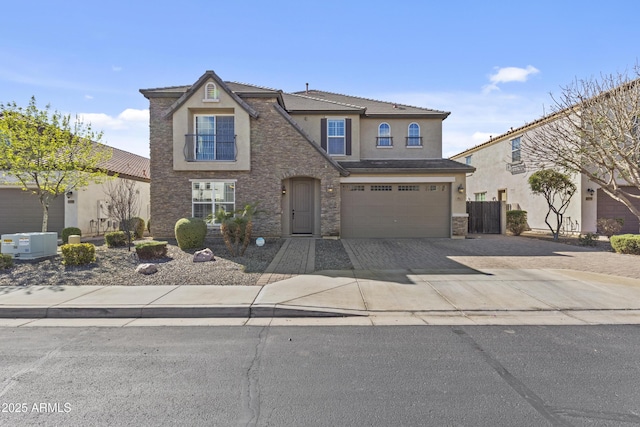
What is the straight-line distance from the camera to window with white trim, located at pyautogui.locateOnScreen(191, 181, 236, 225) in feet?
48.0


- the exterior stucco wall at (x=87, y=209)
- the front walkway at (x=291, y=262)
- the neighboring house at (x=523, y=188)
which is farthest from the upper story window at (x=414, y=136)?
the exterior stucco wall at (x=87, y=209)

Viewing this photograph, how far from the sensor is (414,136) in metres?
17.3

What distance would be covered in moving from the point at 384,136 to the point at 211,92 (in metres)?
8.70

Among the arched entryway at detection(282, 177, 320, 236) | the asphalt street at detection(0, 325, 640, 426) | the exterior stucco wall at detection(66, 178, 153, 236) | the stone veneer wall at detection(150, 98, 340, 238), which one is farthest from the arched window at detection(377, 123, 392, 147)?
the asphalt street at detection(0, 325, 640, 426)

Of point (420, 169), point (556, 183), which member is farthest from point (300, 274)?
point (556, 183)

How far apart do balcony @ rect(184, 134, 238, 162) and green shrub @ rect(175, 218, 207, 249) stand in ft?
13.2

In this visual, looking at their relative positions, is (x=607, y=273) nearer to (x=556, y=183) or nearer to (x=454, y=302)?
(x=454, y=302)

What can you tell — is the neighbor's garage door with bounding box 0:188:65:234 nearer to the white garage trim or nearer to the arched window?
the white garage trim

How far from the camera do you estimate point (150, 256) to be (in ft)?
32.8

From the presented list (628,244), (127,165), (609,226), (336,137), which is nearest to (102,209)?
(127,165)

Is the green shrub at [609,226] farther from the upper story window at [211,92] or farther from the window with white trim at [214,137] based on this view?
the upper story window at [211,92]

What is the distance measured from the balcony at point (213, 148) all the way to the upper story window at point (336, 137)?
4.77 m

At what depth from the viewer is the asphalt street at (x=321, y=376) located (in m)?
2.98

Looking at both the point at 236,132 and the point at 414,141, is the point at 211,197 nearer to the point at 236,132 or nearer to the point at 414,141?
the point at 236,132
